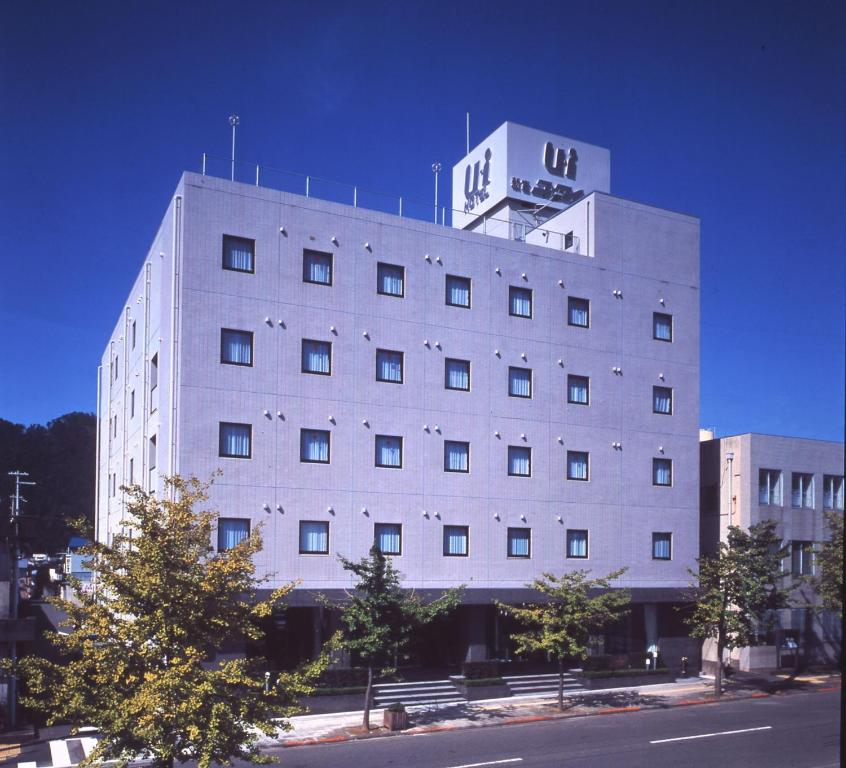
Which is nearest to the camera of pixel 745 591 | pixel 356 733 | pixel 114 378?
pixel 356 733

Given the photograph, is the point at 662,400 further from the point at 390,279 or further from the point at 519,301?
the point at 390,279

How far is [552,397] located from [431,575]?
1032cm

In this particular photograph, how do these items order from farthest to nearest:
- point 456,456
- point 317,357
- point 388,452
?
point 456,456
point 388,452
point 317,357

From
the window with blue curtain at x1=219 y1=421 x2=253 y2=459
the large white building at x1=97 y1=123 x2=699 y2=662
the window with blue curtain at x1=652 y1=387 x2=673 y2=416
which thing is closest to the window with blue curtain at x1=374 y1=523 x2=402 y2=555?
the large white building at x1=97 y1=123 x2=699 y2=662

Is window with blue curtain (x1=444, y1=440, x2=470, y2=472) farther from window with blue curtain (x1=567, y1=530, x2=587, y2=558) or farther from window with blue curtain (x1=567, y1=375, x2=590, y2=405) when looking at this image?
window with blue curtain (x1=567, y1=530, x2=587, y2=558)

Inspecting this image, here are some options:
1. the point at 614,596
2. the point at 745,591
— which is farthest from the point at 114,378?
the point at 745,591

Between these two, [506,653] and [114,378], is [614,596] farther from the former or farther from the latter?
[114,378]

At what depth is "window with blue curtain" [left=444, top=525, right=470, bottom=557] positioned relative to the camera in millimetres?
37531

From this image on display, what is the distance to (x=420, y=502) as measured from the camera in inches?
1457

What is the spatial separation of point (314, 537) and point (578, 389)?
591 inches

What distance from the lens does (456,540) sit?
37.8 metres

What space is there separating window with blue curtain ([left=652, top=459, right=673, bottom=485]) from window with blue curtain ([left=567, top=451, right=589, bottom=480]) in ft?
13.8

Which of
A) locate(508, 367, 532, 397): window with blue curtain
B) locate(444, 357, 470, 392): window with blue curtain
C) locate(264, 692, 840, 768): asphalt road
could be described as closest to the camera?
locate(264, 692, 840, 768): asphalt road

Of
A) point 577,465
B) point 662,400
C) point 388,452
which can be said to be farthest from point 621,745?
point 662,400
